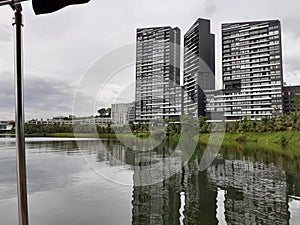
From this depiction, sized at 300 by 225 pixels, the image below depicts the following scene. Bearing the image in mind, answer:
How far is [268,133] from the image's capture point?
39.2ft

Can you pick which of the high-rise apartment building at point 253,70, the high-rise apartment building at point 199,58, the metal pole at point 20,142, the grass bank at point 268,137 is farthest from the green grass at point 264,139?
the metal pole at point 20,142

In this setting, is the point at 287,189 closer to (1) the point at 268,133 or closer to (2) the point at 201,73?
(2) the point at 201,73

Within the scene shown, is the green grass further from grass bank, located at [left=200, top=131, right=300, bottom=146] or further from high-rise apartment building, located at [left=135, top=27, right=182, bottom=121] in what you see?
high-rise apartment building, located at [left=135, top=27, right=182, bottom=121]

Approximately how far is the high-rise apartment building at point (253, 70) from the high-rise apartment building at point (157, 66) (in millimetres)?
5591

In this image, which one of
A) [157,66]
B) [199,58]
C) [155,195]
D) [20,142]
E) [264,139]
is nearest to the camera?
[20,142]

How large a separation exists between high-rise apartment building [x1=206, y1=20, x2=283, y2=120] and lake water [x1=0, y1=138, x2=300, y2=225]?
13.9 feet

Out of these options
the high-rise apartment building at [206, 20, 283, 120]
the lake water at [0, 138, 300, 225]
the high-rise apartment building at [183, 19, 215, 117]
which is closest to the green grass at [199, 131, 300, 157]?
the high-rise apartment building at [206, 20, 283, 120]

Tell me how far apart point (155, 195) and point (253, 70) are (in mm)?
9071

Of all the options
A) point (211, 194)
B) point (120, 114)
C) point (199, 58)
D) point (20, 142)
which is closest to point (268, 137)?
point (211, 194)

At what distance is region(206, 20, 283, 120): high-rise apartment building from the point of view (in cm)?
939

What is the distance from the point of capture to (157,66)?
2.93 meters

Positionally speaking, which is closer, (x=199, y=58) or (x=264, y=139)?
(x=199, y=58)

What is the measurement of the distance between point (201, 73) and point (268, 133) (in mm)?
9624

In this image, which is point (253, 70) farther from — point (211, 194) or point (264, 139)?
point (211, 194)
